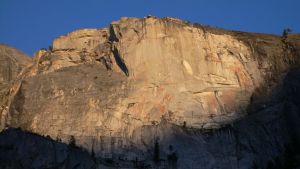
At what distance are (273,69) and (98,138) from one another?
19.2m

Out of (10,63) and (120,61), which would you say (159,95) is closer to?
(120,61)

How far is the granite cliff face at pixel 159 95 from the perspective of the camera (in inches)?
2122

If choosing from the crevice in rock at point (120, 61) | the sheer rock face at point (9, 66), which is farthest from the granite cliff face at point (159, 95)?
the sheer rock face at point (9, 66)

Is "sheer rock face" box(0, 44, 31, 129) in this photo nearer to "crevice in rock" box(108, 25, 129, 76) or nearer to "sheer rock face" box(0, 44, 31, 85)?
"sheer rock face" box(0, 44, 31, 85)

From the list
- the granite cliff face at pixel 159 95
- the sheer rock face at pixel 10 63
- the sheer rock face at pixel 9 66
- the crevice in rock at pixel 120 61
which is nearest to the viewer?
the granite cliff face at pixel 159 95

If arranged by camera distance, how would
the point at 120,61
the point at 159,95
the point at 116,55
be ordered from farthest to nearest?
the point at 116,55 → the point at 120,61 → the point at 159,95

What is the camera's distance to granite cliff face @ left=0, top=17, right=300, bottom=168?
53.9 m

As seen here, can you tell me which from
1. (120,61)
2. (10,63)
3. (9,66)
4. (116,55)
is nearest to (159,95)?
(120,61)

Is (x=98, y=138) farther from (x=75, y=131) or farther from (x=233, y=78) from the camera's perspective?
(x=233, y=78)

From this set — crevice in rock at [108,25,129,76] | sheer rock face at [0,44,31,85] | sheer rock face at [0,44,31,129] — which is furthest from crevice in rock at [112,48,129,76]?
sheer rock face at [0,44,31,85]

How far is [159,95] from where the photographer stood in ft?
184

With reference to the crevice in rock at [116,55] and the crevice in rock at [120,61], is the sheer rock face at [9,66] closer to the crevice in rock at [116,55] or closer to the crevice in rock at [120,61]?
the crevice in rock at [116,55]

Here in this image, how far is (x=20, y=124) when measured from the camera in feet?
178

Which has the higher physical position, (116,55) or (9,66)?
(9,66)
